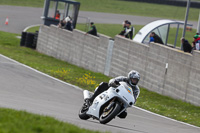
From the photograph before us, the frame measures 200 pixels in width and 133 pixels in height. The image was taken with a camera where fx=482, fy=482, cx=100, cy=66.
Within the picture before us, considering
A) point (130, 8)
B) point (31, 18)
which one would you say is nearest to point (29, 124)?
point (31, 18)

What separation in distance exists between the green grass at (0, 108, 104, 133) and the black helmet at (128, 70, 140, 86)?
306cm

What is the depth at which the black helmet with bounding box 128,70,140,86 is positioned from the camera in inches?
422

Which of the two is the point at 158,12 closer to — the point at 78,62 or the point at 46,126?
the point at 78,62

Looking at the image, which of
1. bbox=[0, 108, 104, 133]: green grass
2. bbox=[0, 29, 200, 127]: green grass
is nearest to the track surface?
bbox=[0, 29, 200, 127]: green grass

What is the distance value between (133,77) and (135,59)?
10.6 m

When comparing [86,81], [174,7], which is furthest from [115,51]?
[174,7]

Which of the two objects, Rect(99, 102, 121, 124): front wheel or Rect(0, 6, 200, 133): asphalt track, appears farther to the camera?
Rect(0, 6, 200, 133): asphalt track

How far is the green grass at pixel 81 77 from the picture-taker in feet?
51.9

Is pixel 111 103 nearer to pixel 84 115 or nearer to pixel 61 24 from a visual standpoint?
pixel 84 115

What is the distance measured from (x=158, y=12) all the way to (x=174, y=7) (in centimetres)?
266

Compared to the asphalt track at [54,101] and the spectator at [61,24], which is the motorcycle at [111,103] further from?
the spectator at [61,24]

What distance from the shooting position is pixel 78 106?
1441cm

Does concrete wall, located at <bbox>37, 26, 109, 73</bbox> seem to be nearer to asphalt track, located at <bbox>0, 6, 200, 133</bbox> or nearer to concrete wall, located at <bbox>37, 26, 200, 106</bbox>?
concrete wall, located at <bbox>37, 26, 200, 106</bbox>

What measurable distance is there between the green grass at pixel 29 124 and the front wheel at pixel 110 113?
7.47ft
